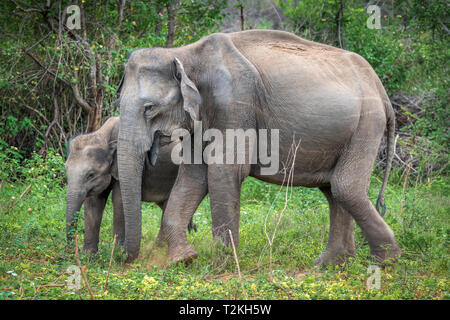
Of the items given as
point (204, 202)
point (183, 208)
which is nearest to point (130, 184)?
point (183, 208)

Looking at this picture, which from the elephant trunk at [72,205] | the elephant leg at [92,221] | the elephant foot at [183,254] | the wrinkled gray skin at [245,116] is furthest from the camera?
the elephant leg at [92,221]

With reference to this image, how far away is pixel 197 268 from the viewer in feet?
18.6

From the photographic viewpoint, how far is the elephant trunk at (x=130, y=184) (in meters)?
5.37

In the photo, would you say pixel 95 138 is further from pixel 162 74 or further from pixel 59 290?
pixel 59 290

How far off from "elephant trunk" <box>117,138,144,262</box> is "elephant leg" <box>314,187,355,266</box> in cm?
177

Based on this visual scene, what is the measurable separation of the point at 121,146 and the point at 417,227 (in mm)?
3294

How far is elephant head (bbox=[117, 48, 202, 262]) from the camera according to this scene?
5.36 meters

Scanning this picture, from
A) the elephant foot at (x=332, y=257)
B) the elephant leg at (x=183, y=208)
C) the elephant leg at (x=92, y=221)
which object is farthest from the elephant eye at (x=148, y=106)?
the elephant foot at (x=332, y=257)

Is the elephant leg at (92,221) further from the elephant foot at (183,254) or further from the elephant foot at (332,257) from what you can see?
the elephant foot at (332,257)

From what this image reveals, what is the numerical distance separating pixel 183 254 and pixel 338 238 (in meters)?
1.52

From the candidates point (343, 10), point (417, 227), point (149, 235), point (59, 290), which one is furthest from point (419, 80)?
point (59, 290)

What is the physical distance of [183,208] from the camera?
5789 millimetres

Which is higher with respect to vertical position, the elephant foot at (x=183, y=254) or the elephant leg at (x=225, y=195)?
the elephant leg at (x=225, y=195)

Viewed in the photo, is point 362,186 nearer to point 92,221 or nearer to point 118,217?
point 118,217
